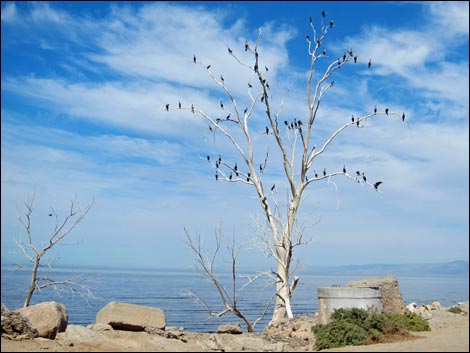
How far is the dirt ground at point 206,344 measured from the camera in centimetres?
970

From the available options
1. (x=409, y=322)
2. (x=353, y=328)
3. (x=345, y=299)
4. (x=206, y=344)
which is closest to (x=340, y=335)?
(x=353, y=328)

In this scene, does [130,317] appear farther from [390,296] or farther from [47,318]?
[390,296]

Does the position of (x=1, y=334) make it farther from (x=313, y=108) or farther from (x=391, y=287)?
(x=313, y=108)

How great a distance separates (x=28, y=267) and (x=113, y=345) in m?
6.80

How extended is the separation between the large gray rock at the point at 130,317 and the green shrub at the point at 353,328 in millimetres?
3632

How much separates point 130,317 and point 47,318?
1.93m

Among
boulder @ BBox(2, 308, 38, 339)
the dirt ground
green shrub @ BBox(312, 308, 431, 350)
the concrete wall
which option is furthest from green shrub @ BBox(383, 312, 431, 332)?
boulder @ BBox(2, 308, 38, 339)

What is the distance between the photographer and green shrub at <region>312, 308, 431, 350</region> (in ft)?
36.1

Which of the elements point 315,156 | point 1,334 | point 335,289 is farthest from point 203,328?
point 1,334

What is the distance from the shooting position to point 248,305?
3412 cm

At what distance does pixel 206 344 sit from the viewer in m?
10.8

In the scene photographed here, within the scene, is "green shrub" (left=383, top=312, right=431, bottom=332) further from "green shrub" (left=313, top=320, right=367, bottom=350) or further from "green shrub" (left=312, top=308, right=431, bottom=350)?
"green shrub" (left=313, top=320, right=367, bottom=350)

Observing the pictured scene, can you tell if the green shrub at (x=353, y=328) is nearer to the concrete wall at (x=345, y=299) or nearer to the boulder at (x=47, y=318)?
the concrete wall at (x=345, y=299)

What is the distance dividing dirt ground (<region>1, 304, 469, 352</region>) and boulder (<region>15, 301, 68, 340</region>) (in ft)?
1.06
